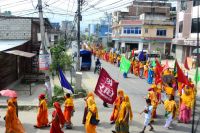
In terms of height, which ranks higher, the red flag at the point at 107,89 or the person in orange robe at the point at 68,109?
the red flag at the point at 107,89

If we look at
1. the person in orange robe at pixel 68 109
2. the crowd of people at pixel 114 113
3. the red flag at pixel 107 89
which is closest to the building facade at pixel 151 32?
the crowd of people at pixel 114 113

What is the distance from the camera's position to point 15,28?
2795 centimetres

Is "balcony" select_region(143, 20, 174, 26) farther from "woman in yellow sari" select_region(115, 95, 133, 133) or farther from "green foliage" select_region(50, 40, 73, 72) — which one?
"woman in yellow sari" select_region(115, 95, 133, 133)

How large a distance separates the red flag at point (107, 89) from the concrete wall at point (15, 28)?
16.5 meters

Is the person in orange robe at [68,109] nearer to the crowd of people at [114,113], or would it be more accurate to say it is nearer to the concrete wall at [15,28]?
the crowd of people at [114,113]

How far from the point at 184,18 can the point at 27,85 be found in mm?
28733

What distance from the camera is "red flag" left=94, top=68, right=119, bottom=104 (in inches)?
484

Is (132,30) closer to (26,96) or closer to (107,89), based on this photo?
(26,96)

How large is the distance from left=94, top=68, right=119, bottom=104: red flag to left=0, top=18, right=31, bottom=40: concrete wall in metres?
16.5

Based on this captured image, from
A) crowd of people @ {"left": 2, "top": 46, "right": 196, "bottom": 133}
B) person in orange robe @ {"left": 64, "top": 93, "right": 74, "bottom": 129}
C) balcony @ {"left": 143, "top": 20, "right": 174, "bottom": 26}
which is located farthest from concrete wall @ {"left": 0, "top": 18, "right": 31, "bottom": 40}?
balcony @ {"left": 143, "top": 20, "right": 174, "bottom": 26}

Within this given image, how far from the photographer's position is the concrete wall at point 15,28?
27.6m

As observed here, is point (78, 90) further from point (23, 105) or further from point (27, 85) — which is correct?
point (27, 85)

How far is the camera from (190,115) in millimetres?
14000

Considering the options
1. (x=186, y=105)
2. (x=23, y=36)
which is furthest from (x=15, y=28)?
(x=186, y=105)
